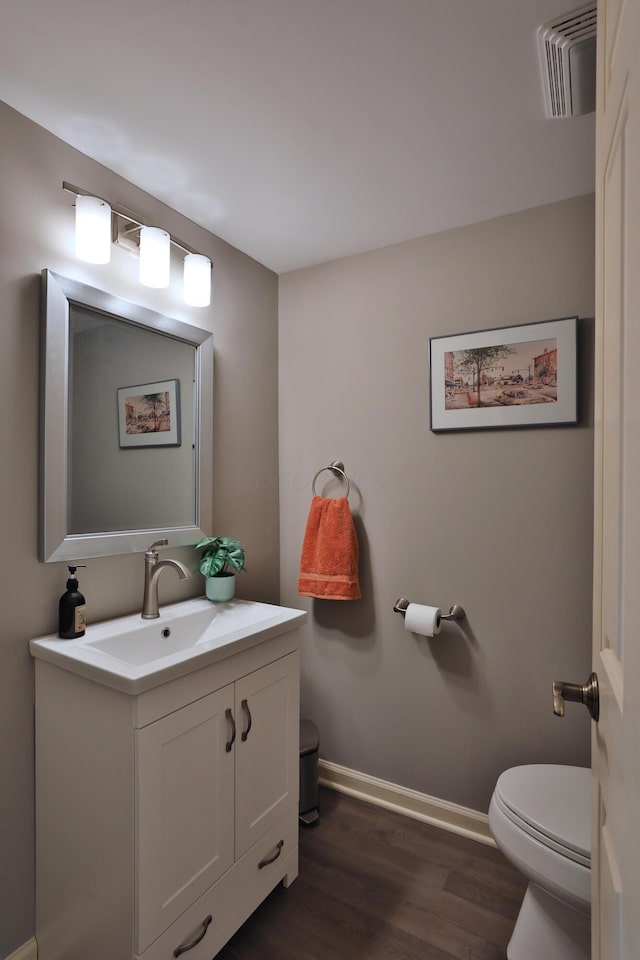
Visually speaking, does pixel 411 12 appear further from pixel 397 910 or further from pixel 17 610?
pixel 397 910

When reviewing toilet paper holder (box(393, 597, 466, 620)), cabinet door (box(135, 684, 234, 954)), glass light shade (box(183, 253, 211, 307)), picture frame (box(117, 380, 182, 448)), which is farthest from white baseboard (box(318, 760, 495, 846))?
glass light shade (box(183, 253, 211, 307))

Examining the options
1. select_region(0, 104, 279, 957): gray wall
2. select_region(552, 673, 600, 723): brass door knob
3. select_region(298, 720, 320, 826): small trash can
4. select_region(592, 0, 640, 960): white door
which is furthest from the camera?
select_region(298, 720, 320, 826): small trash can

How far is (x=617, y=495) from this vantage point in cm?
64

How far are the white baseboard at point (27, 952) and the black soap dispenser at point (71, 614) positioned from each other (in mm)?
829

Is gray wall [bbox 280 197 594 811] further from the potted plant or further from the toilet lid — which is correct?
the potted plant

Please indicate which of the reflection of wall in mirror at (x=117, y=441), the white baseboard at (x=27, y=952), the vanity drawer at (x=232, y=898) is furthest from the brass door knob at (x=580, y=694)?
the white baseboard at (x=27, y=952)

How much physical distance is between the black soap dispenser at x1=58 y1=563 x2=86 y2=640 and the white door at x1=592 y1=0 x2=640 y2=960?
4.23ft

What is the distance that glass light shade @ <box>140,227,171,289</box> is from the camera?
163 centimetres

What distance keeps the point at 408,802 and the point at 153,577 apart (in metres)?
1.41

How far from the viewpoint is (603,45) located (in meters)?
0.80

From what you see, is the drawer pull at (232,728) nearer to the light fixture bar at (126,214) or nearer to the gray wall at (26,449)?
the gray wall at (26,449)

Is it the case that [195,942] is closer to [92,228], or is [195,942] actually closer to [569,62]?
[92,228]

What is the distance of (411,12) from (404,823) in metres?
2.57

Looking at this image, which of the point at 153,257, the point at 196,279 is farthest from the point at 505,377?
the point at 153,257
